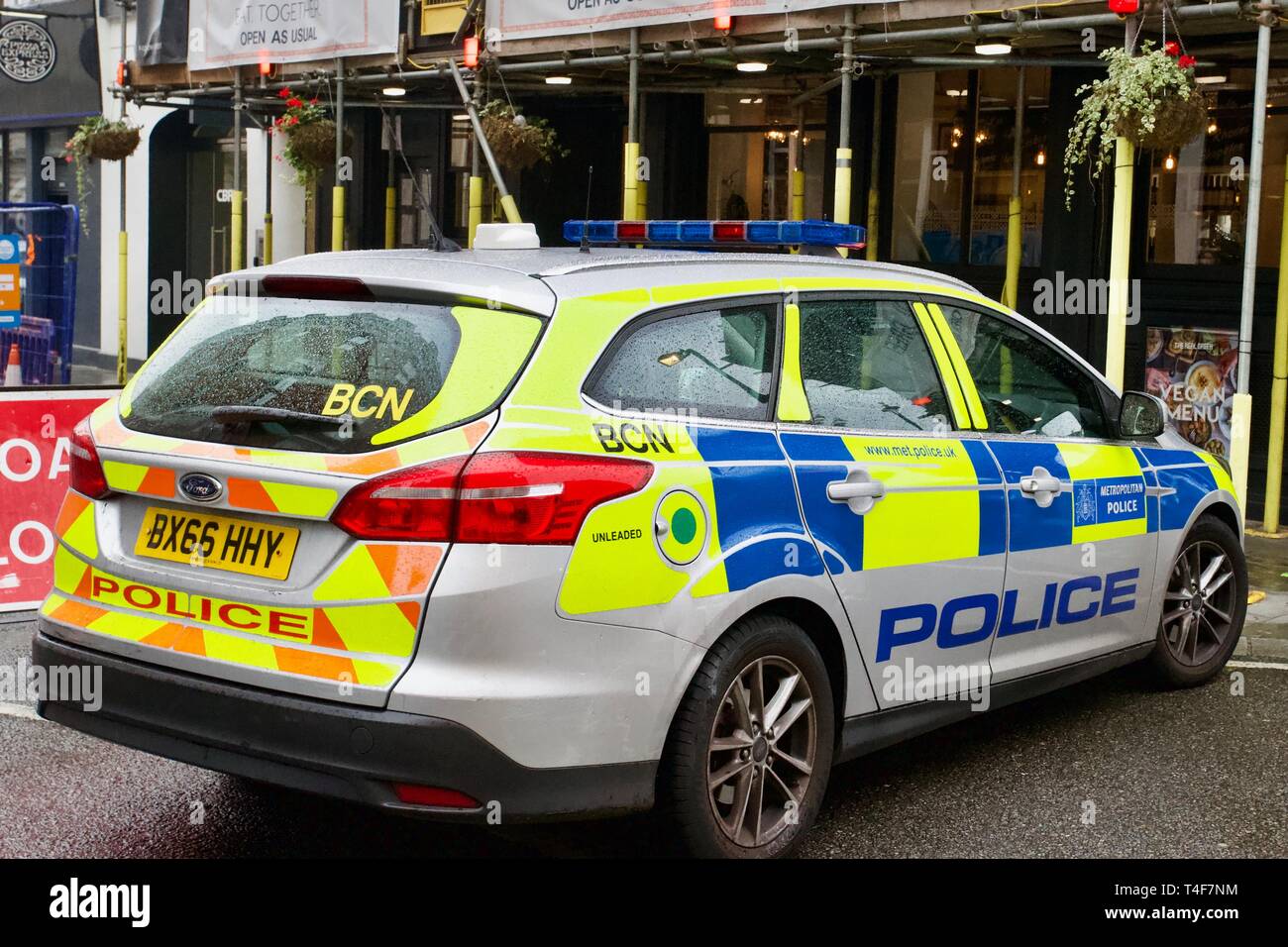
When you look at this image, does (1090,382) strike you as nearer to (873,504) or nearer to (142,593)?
(873,504)

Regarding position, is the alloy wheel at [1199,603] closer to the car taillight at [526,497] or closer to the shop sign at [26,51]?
the car taillight at [526,497]

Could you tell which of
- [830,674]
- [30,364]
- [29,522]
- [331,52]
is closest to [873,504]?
[830,674]

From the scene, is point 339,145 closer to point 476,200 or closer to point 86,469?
point 476,200

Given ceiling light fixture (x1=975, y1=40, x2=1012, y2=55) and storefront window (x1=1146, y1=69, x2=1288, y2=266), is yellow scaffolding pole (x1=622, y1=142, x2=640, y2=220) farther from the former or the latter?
storefront window (x1=1146, y1=69, x2=1288, y2=266)

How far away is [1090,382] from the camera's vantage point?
6059 millimetres

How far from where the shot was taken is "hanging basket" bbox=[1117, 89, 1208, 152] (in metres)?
8.97

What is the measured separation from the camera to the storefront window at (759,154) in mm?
15047

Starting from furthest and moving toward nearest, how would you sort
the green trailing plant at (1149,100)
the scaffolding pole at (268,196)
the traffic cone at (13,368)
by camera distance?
1. the scaffolding pole at (268,196)
2. the traffic cone at (13,368)
3. the green trailing plant at (1149,100)

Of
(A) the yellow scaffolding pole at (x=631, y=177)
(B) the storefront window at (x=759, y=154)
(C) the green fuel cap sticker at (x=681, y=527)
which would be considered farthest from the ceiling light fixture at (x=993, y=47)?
(C) the green fuel cap sticker at (x=681, y=527)

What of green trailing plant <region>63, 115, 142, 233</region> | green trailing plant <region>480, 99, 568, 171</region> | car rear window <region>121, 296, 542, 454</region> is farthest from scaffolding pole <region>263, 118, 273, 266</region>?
car rear window <region>121, 296, 542, 454</region>

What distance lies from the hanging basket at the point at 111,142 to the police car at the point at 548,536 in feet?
48.5

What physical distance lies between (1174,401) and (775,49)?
378cm

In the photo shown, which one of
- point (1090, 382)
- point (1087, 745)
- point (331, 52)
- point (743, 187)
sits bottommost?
point (1087, 745)

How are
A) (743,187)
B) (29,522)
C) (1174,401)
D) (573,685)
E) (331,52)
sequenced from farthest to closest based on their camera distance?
(743,187) < (331,52) < (1174,401) < (29,522) < (573,685)
